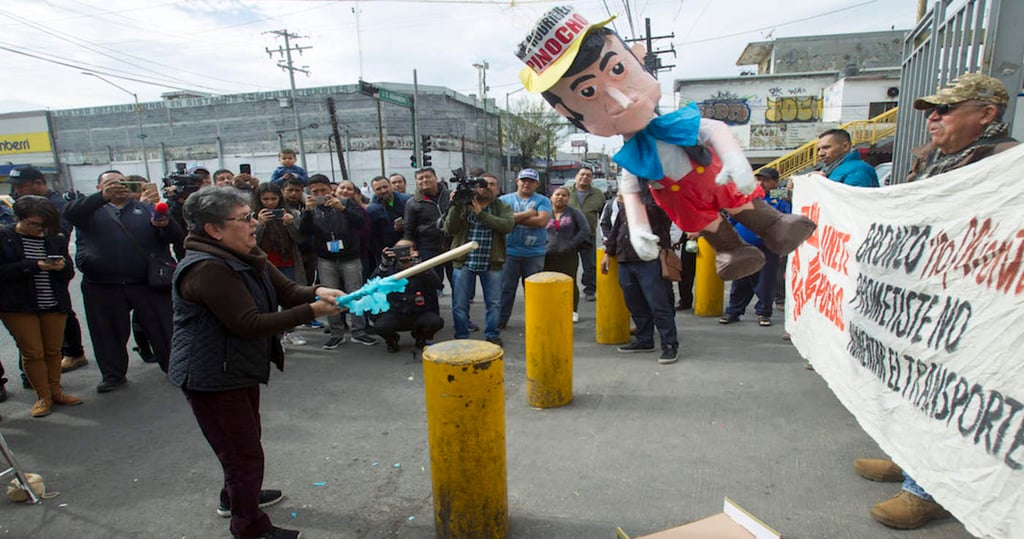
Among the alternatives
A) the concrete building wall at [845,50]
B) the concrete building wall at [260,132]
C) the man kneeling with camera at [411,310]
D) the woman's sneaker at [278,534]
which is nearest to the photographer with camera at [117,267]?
the man kneeling with camera at [411,310]

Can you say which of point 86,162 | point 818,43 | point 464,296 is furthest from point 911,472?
point 86,162

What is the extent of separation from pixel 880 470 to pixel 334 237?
5273 millimetres

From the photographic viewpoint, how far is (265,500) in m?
3.09

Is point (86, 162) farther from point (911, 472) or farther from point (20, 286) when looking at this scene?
point (911, 472)

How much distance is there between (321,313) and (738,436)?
2.93 m

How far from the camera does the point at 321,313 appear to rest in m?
2.57

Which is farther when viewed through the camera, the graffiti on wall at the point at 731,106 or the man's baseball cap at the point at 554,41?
the graffiti on wall at the point at 731,106

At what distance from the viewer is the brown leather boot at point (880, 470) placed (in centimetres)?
307

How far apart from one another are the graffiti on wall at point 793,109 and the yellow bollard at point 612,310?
27978 mm

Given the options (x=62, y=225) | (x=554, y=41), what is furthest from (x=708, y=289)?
(x=62, y=225)

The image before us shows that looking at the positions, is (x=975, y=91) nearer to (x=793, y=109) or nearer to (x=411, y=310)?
(x=411, y=310)

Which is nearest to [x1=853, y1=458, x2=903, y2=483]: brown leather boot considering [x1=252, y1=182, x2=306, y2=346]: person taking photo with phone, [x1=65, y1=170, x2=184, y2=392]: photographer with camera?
[x1=252, y1=182, x2=306, y2=346]: person taking photo with phone

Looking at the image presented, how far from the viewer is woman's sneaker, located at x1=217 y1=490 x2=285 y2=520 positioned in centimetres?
299

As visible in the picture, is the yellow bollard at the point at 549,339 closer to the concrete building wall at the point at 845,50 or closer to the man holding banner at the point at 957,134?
the man holding banner at the point at 957,134
